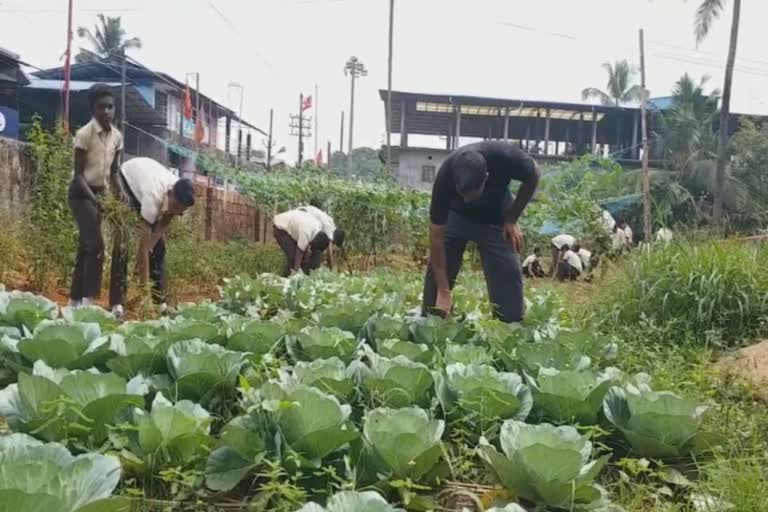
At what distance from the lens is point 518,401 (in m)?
2.00

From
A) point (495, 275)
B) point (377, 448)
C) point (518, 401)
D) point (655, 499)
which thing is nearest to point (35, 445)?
point (377, 448)

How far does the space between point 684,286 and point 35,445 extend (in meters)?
3.87

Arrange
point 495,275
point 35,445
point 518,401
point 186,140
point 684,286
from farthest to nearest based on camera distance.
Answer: point 186,140, point 684,286, point 495,275, point 518,401, point 35,445

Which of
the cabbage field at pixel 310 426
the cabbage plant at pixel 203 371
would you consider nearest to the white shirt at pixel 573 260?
the cabbage field at pixel 310 426

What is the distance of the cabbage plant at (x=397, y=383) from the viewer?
6.69 ft

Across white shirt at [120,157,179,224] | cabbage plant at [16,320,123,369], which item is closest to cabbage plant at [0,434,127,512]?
cabbage plant at [16,320,123,369]

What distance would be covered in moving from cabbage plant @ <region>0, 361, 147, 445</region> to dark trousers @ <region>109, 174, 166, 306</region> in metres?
2.41

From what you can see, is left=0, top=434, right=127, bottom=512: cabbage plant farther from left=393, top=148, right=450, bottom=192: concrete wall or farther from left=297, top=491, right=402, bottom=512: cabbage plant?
left=393, top=148, right=450, bottom=192: concrete wall

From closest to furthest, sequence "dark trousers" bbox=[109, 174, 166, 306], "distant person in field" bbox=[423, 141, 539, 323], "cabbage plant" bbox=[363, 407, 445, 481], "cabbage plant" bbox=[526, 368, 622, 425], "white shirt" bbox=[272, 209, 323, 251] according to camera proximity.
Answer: "cabbage plant" bbox=[363, 407, 445, 481] < "cabbage plant" bbox=[526, 368, 622, 425] < "distant person in field" bbox=[423, 141, 539, 323] < "dark trousers" bbox=[109, 174, 166, 306] < "white shirt" bbox=[272, 209, 323, 251]

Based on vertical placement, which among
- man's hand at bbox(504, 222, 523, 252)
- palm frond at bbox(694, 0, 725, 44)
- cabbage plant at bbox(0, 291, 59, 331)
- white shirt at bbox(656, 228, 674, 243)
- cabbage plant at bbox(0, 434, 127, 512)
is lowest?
cabbage plant at bbox(0, 291, 59, 331)

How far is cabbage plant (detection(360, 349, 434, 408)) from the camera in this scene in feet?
6.69

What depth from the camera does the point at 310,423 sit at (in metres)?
1.69

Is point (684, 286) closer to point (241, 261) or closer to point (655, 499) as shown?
point (655, 499)

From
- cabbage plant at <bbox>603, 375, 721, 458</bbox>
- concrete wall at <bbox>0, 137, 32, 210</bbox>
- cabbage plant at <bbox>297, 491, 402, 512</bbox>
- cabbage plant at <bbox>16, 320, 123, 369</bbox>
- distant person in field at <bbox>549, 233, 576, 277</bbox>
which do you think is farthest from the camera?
distant person in field at <bbox>549, 233, 576, 277</bbox>
